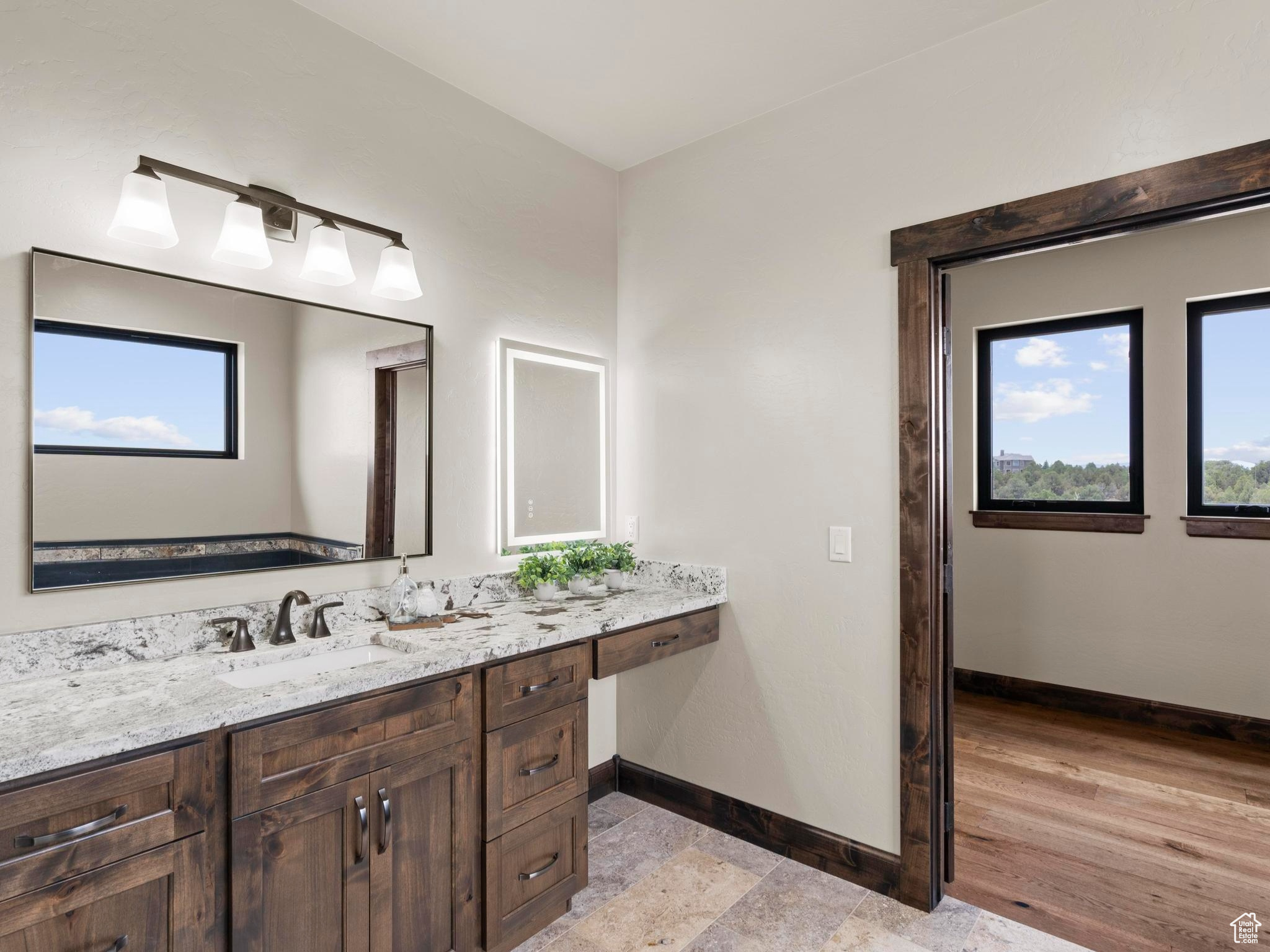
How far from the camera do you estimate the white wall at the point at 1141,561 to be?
3494 millimetres

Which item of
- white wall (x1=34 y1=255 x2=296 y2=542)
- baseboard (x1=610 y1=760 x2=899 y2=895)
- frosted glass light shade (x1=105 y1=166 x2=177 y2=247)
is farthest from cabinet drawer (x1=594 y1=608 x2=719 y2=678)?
frosted glass light shade (x1=105 y1=166 x2=177 y2=247)

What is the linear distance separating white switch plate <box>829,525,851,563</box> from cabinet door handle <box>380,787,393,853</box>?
1564 millimetres

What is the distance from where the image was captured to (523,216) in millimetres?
2771

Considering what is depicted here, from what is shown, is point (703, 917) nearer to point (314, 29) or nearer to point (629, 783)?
point (629, 783)

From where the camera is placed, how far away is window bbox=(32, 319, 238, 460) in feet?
5.44

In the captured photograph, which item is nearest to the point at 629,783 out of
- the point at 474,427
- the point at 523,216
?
the point at 474,427

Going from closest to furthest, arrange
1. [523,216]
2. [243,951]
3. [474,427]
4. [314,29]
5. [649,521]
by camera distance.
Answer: [243,951] < [314,29] < [474,427] < [523,216] < [649,521]

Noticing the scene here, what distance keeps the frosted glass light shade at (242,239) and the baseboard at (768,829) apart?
2.33 meters

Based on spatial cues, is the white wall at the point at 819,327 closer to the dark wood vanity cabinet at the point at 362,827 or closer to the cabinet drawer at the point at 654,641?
the cabinet drawer at the point at 654,641

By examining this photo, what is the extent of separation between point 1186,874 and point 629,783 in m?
1.99

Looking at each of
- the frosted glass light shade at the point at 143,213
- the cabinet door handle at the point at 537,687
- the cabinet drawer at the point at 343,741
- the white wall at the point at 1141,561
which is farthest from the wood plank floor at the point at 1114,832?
the frosted glass light shade at the point at 143,213

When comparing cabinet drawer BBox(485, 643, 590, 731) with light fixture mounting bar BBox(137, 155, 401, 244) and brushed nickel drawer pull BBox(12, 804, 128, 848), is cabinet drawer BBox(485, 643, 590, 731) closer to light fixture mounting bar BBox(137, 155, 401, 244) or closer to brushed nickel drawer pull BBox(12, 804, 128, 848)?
brushed nickel drawer pull BBox(12, 804, 128, 848)

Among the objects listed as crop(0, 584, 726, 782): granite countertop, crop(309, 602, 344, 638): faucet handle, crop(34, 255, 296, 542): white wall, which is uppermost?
crop(34, 255, 296, 542): white wall

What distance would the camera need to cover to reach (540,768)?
2.09 metres
